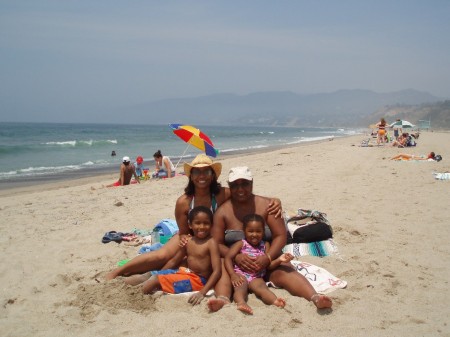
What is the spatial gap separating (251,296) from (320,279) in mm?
751

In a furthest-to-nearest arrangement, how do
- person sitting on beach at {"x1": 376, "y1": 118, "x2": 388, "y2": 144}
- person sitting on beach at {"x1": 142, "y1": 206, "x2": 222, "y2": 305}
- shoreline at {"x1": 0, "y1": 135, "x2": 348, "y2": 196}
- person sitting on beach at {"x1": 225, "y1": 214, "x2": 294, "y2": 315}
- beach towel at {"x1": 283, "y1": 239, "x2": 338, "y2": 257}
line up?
person sitting on beach at {"x1": 376, "y1": 118, "x2": 388, "y2": 144} < shoreline at {"x1": 0, "y1": 135, "x2": 348, "y2": 196} < beach towel at {"x1": 283, "y1": 239, "x2": 338, "y2": 257} < person sitting on beach at {"x1": 142, "y1": 206, "x2": 222, "y2": 305} < person sitting on beach at {"x1": 225, "y1": 214, "x2": 294, "y2": 315}

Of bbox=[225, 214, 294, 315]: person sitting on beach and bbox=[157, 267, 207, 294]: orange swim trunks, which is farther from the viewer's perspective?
bbox=[157, 267, 207, 294]: orange swim trunks

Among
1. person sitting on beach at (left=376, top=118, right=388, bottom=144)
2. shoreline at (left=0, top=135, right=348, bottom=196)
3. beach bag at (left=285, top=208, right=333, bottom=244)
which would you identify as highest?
person sitting on beach at (left=376, top=118, right=388, bottom=144)

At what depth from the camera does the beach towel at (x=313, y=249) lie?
4.83 metres

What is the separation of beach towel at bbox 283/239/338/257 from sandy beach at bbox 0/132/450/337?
0.12 metres

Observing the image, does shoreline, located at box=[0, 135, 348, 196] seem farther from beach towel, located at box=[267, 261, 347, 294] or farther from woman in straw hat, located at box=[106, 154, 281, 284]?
beach towel, located at box=[267, 261, 347, 294]

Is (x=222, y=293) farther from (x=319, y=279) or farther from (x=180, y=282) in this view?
(x=319, y=279)

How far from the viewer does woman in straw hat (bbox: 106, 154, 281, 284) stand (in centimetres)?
413

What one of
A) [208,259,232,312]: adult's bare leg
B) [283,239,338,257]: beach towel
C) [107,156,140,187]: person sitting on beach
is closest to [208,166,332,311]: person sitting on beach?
[208,259,232,312]: adult's bare leg

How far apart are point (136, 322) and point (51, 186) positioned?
A: 10.0m

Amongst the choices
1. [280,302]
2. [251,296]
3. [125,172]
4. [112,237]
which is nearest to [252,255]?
[251,296]

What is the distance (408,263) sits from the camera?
14.5 ft

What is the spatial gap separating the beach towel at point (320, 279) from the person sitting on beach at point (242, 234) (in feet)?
0.76

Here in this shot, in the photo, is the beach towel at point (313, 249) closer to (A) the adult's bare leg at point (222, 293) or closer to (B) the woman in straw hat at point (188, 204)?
(B) the woman in straw hat at point (188, 204)
